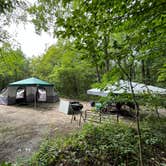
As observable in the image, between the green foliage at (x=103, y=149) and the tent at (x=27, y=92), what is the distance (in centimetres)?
841

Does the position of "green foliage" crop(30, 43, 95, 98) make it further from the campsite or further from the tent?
the campsite

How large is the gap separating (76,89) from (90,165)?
586 inches

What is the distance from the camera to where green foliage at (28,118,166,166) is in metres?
3.53

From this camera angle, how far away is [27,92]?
14234 mm

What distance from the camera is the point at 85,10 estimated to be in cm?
187

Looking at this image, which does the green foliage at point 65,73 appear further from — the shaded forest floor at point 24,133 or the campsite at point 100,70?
the shaded forest floor at point 24,133

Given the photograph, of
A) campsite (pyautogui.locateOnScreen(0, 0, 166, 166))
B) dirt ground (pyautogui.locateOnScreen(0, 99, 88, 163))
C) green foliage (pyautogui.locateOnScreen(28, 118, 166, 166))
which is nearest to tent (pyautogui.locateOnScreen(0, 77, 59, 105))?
campsite (pyautogui.locateOnScreen(0, 0, 166, 166))

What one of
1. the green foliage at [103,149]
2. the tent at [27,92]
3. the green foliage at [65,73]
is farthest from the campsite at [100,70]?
the green foliage at [65,73]

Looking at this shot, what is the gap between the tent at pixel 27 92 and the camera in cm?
1212

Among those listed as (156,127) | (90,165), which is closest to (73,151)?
(90,165)

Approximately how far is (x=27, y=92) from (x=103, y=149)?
38.3ft

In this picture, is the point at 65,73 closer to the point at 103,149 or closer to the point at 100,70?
the point at 100,70

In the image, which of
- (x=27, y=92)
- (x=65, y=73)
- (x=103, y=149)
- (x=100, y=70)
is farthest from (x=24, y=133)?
(x=65, y=73)

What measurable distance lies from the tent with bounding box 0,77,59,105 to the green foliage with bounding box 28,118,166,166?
8.41m
